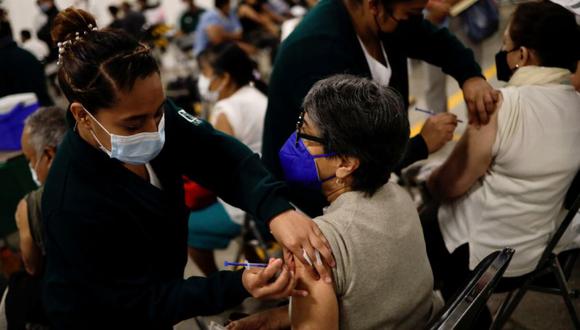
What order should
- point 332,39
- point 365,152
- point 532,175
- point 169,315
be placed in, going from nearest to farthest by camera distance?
point 169,315 → point 365,152 → point 332,39 → point 532,175

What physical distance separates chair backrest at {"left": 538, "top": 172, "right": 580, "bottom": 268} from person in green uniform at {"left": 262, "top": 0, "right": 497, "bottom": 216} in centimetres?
38


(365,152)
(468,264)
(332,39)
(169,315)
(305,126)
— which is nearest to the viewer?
(169,315)

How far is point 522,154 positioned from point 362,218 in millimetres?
710

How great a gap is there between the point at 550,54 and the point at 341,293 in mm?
1087

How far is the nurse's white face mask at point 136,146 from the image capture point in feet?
3.80

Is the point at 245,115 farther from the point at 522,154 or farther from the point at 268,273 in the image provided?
the point at 268,273

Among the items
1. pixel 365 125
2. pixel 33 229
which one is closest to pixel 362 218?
pixel 365 125

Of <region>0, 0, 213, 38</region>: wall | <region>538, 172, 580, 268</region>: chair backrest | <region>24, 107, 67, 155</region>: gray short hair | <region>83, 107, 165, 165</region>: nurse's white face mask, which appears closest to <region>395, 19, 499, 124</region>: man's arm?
<region>538, 172, 580, 268</region>: chair backrest

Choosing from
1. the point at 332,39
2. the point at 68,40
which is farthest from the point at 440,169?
the point at 68,40

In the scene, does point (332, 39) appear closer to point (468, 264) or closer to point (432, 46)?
point (432, 46)

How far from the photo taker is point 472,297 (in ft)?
3.40

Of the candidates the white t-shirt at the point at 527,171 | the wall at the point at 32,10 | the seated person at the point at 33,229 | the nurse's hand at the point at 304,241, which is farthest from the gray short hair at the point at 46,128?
the wall at the point at 32,10

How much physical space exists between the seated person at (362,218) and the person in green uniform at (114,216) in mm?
62

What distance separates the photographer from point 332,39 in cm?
148
